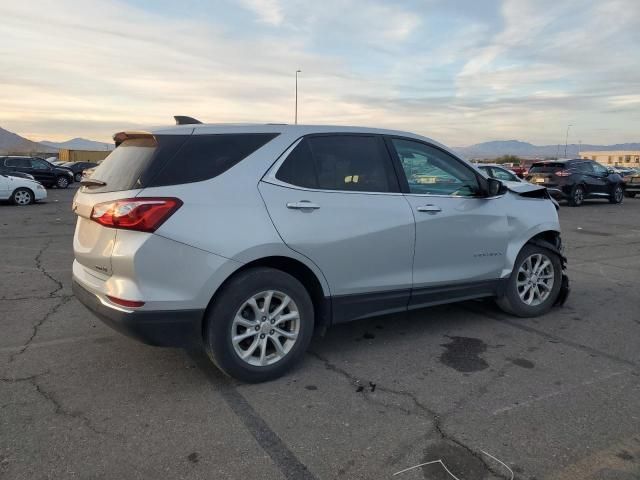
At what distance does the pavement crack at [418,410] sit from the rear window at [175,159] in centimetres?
171

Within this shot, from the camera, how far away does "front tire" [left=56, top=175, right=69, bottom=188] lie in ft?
91.8

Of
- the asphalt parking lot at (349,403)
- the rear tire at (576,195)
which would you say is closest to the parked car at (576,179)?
the rear tire at (576,195)

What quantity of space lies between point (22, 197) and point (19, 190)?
28 cm

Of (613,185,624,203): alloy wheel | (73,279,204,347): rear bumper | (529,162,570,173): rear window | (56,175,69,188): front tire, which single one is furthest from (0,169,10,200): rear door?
(613,185,624,203): alloy wheel

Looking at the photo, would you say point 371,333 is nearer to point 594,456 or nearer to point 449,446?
point 449,446

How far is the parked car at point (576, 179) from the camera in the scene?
778 inches

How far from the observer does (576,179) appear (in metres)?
19.8

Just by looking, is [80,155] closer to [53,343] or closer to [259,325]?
[53,343]

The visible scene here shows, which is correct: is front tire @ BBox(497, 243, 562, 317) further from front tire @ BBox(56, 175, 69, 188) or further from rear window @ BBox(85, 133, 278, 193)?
front tire @ BBox(56, 175, 69, 188)

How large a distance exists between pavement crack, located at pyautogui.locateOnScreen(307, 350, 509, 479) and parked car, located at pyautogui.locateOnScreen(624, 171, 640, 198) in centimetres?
2522

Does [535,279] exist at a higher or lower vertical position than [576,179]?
lower

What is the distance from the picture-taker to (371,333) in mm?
4922

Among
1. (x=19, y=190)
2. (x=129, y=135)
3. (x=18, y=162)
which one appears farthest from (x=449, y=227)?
(x=18, y=162)

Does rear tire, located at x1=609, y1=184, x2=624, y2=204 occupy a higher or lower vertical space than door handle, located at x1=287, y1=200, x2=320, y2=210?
lower
